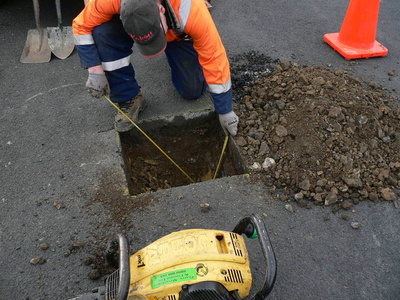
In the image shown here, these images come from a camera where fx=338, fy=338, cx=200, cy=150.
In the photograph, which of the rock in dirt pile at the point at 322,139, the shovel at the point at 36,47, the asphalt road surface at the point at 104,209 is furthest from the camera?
the shovel at the point at 36,47

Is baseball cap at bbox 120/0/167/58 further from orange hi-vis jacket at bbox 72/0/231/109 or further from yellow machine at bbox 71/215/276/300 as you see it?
yellow machine at bbox 71/215/276/300

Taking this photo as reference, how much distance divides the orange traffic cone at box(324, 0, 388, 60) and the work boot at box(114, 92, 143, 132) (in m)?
2.60

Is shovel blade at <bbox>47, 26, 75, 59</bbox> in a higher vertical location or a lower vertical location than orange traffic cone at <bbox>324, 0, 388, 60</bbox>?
lower

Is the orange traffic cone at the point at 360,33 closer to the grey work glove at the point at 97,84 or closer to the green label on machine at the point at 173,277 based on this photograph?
the grey work glove at the point at 97,84

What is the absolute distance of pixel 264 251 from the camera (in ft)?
5.08

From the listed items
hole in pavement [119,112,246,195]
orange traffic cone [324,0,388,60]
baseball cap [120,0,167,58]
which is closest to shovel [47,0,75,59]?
hole in pavement [119,112,246,195]

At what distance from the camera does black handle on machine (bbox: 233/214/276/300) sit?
1514 millimetres

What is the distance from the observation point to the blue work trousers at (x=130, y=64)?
9.34ft

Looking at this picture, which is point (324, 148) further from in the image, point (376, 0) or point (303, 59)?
point (376, 0)

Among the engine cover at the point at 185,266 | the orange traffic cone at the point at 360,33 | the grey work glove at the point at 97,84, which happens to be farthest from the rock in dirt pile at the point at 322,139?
the grey work glove at the point at 97,84

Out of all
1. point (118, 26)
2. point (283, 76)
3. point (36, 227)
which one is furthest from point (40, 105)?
point (283, 76)

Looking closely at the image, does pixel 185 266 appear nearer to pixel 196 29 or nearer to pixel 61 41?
pixel 196 29

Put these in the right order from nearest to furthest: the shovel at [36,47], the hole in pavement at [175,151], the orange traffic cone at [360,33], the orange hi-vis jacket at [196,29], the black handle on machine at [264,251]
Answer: the black handle on machine at [264,251]
the orange hi-vis jacket at [196,29]
the hole in pavement at [175,151]
the orange traffic cone at [360,33]
the shovel at [36,47]

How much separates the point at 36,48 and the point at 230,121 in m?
3.01
